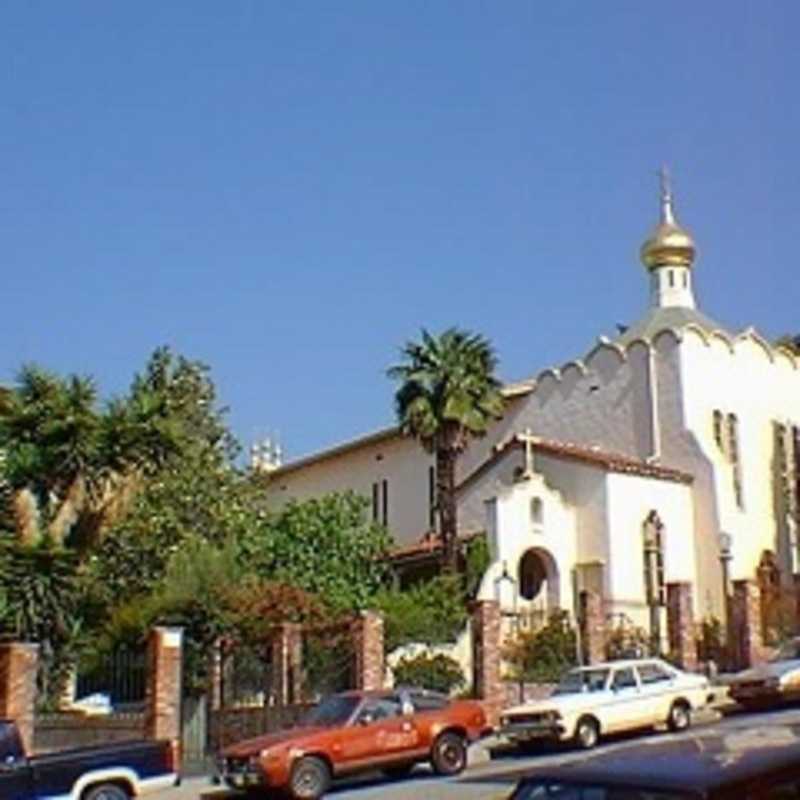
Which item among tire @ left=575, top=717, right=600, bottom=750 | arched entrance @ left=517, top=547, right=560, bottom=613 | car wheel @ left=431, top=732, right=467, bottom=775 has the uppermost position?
arched entrance @ left=517, top=547, right=560, bottom=613

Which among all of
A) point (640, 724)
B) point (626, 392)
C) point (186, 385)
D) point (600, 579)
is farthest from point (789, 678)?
point (186, 385)

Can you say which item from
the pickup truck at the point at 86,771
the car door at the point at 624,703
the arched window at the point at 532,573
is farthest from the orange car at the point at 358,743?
the arched window at the point at 532,573

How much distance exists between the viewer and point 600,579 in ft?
132

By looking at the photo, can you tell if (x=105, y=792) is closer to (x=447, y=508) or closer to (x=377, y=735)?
(x=377, y=735)

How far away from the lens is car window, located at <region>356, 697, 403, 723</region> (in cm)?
2025

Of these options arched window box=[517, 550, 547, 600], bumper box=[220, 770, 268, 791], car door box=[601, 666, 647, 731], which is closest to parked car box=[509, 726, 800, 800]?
bumper box=[220, 770, 268, 791]

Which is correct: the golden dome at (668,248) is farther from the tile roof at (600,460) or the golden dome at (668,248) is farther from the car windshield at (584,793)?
the car windshield at (584,793)

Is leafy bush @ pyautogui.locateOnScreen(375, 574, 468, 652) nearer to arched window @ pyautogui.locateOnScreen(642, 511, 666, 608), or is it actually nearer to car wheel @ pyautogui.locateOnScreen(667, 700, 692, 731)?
arched window @ pyautogui.locateOnScreen(642, 511, 666, 608)

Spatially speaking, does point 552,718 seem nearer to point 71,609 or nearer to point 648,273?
point 71,609

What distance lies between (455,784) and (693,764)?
13.6 m

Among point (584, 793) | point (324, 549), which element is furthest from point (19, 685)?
point (584, 793)

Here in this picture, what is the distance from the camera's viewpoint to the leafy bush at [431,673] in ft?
97.2

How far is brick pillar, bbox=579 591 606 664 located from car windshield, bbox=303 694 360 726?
11254 mm

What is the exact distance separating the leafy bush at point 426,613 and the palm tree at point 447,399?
3.93m
